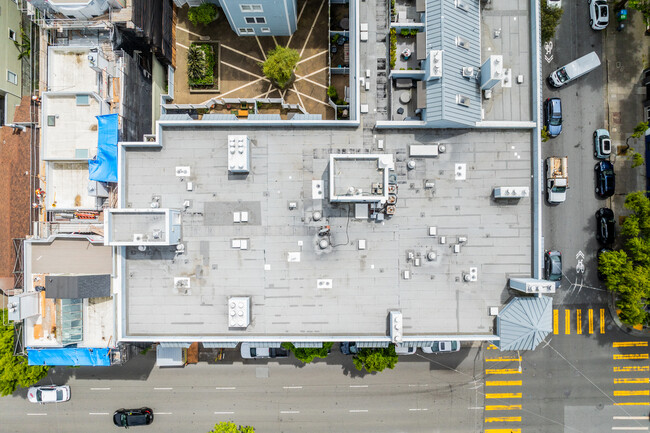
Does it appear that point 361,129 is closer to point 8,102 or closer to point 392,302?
point 392,302

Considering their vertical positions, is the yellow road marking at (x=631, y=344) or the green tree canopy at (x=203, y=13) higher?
the green tree canopy at (x=203, y=13)

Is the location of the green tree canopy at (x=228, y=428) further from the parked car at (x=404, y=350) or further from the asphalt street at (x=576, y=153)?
the asphalt street at (x=576, y=153)

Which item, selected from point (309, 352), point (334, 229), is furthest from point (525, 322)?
point (309, 352)

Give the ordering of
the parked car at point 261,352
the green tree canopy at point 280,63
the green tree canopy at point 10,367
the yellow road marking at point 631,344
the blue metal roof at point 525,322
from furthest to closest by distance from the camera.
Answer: the yellow road marking at point 631,344, the parked car at point 261,352, the green tree canopy at point 280,63, the green tree canopy at point 10,367, the blue metal roof at point 525,322

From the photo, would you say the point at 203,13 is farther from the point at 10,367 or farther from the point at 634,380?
the point at 634,380

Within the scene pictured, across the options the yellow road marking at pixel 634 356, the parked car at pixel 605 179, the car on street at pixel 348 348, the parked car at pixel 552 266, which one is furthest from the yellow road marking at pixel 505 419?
the parked car at pixel 605 179

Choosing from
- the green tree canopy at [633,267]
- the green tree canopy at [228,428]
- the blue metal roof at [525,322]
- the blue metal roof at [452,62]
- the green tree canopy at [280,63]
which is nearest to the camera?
the blue metal roof at [452,62]

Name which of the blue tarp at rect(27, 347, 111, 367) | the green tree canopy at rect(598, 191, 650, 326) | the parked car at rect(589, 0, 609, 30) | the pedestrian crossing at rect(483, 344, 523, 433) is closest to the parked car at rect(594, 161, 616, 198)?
the green tree canopy at rect(598, 191, 650, 326)
